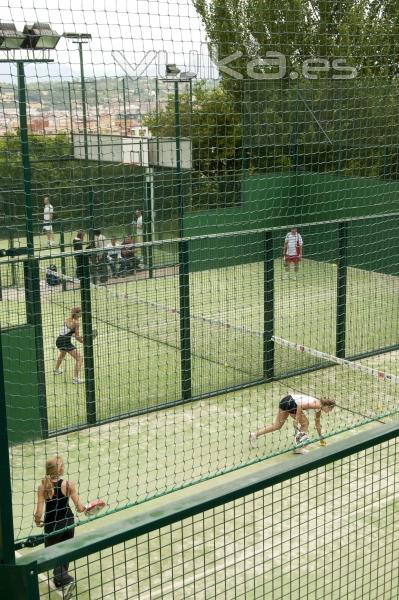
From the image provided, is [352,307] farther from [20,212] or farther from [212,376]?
[20,212]

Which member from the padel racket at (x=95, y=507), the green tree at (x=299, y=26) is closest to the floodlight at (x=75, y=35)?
the green tree at (x=299, y=26)

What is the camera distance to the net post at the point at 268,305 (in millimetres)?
10594

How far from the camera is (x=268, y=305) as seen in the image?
11031 mm

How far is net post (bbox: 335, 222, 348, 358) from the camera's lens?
11000 mm

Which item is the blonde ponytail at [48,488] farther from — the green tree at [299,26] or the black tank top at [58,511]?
the green tree at [299,26]

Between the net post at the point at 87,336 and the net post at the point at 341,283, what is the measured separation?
11.5 ft

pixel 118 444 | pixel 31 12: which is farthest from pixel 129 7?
pixel 118 444

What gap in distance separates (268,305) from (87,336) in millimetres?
2787

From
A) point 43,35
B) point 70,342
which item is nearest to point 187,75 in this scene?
point 43,35

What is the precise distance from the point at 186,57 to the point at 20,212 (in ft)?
36.2

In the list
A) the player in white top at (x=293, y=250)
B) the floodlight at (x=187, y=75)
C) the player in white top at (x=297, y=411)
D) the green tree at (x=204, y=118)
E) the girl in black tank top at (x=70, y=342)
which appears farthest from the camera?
the player in white top at (x=293, y=250)

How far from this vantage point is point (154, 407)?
10062 millimetres

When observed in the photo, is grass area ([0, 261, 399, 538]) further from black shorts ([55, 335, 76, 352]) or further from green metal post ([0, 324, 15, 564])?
green metal post ([0, 324, 15, 564])

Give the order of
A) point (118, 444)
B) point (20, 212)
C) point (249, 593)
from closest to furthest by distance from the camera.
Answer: point (249, 593) < point (118, 444) < point (20, 212)
